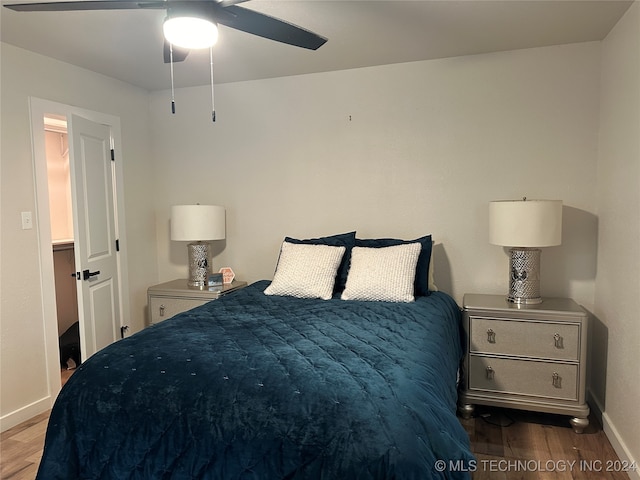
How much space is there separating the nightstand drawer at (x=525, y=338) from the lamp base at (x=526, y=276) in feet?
A: 0.63

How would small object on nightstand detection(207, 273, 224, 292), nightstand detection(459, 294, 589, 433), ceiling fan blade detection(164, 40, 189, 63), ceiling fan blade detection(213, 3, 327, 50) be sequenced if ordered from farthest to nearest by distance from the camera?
small object on nightstand detection(207, 273, 224, 292)
nightstand detection(459, 294, 589, 433)
ceiling fan blade detection(164, 40, 189, 63)
ceiling fan blade detection(213, 3, 327, 50)

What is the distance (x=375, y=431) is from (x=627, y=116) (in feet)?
7.08

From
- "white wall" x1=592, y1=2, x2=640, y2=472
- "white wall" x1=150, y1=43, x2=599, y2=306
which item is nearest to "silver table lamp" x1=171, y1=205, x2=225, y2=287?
"white wall" x1=150, y1=43, x2=599, y2=306

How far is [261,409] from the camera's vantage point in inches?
60.0

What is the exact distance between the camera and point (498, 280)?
3.19 metres

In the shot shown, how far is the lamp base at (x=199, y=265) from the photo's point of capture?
3625mm

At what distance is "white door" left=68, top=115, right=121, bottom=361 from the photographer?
321 cm

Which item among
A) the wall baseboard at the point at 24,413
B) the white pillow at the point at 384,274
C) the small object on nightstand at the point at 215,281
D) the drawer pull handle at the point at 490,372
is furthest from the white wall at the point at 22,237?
the drawer pull handle at the point at 490,372

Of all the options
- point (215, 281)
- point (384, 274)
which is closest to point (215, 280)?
point (215, 281)

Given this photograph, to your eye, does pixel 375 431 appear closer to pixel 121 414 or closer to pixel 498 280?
pixel 121 414

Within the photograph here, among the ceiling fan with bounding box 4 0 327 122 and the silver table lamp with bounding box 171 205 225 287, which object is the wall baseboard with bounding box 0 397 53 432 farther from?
the ceiling fan with bounding box 4 0 327 122

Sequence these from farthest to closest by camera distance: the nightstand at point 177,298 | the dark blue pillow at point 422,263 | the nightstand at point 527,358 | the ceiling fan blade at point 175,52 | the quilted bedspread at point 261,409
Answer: the nightstand at point 177,298 → the dark blue pillow at point 422,263 → the nightstand at point 527,358 → the ceiling fan blade at point 175,52 → the quilted bedspread at point 261,409

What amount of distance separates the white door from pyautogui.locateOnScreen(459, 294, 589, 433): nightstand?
8.58 feet

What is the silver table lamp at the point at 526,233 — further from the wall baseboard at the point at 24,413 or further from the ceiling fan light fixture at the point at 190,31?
the wall baseboard at the point at 24,413
